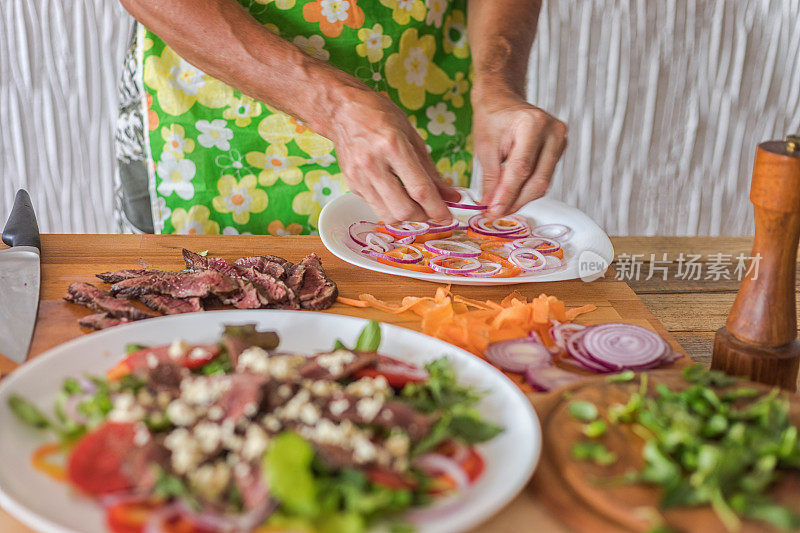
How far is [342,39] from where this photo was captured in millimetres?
2041

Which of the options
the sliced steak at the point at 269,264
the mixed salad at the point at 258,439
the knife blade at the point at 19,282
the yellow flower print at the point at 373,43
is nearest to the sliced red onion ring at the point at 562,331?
the mixed salad at the point at 258,439

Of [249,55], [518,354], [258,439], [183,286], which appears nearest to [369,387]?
[258,439]

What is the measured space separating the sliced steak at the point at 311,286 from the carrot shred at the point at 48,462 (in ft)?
2.03

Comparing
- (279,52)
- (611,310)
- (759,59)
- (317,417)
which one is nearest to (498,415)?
(317,417)

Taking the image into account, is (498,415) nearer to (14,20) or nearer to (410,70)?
(410,70)

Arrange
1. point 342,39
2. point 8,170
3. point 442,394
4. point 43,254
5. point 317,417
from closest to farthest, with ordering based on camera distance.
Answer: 1. point 317,417
2. point 442,394
3. point 43,254
4. point 342,39
5. point 8,170

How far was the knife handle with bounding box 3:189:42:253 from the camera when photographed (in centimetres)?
162

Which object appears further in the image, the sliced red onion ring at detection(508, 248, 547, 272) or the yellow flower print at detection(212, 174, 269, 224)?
the yellow flower print at detection(212, 174, 269, 224)

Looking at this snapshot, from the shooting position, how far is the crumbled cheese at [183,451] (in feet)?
2.70

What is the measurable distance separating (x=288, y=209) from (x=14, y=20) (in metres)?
2.06

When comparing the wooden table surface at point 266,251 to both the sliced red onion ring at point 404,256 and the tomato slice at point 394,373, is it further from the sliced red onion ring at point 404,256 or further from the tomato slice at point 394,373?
the tomato slice at point 394,373

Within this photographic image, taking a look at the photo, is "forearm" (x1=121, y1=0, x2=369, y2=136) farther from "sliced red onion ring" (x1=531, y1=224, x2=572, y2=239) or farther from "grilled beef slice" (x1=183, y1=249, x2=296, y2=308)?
"sliced red onion ring" (x1=531, y1=224, x2=572, y2=239)

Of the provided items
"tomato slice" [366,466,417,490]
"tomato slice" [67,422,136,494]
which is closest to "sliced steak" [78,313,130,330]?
"tomato slice" [67,422,136,494]

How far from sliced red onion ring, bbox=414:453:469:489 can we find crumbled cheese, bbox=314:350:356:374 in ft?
0.61
